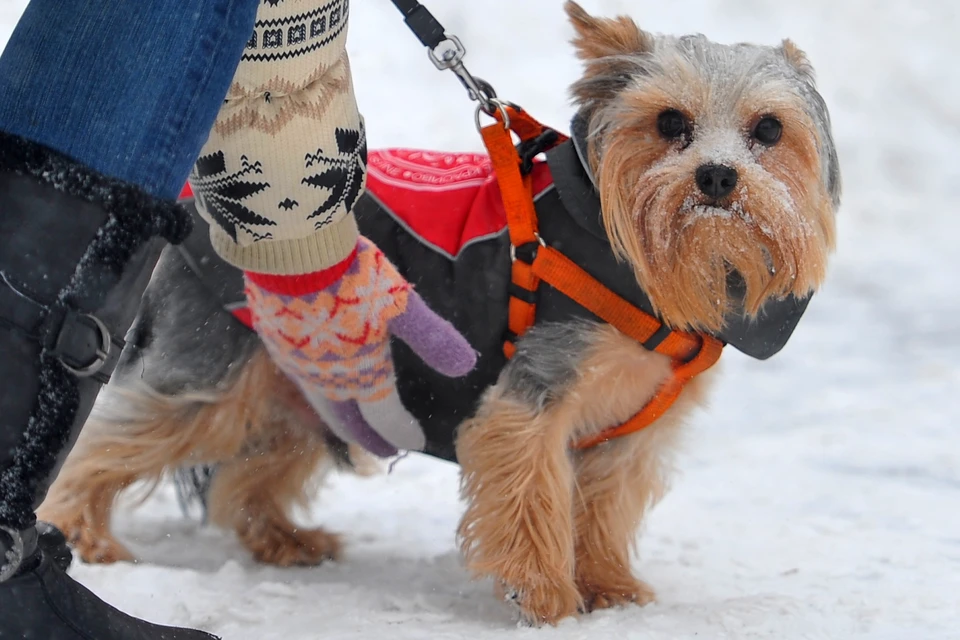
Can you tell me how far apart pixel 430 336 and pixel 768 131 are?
844 millimetres

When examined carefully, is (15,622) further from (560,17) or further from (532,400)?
(560,17)

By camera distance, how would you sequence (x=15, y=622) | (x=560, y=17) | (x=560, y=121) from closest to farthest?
(x=15, y=622)
(x=560, y=121)
(x=560, y=17)

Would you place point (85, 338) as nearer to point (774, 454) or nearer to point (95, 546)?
point (95, 546)

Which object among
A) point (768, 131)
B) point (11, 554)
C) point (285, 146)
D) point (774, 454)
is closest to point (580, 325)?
point (768, 131)

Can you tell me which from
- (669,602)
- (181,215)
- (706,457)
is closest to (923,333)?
(706,457)

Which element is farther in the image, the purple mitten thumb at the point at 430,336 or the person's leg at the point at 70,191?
the purple mitten thumb at the point at 430,336

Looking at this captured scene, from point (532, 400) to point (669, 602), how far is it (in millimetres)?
680

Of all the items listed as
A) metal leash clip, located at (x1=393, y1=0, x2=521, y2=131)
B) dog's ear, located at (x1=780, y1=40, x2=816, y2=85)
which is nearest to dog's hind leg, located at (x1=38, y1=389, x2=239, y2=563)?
metal leash clip, located at (x1=393, y1=0, x2=521, y2=131)

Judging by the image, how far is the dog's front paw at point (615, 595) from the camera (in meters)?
2.85

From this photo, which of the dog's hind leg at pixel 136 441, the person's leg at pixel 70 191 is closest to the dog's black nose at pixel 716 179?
the person's leg at pixel 70 191

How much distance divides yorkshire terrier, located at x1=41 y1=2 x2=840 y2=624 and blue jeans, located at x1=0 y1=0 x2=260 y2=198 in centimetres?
118

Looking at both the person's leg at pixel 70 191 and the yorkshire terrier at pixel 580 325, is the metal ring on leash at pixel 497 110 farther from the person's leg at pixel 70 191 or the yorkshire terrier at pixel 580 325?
the person's leg at pixel 70 191

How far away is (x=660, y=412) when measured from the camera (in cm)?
270

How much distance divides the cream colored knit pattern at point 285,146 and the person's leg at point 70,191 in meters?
0.34
